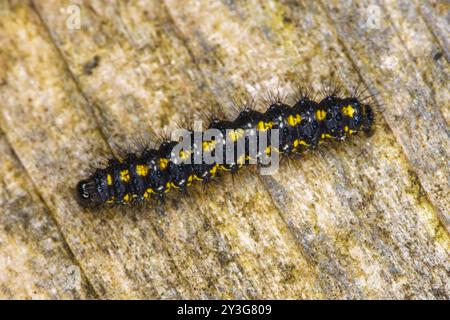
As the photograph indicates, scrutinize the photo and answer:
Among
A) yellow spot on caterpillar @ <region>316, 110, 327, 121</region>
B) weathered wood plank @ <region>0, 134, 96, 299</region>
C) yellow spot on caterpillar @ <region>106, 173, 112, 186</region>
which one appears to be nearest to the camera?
weathered wood plank @ <region>0, 134, 96, 299</region>

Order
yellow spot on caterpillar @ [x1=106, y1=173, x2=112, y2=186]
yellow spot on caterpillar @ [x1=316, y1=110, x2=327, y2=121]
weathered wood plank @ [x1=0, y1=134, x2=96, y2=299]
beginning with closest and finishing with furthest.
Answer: weathered wood plank @ [x1=0, y1=134, x2=96, y2=299] → yellow spot on caterpillar @ [x1=106, y1=173, x2=112, y2=186] → yellow spot on caterpillar @ [x1=316, y1=110, x2=327, y2=121]

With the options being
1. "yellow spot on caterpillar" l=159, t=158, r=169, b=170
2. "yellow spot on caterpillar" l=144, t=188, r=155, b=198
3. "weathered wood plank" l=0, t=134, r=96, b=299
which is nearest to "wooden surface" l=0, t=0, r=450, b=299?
"weathered wood plank" l=0, t=134, r=96, b=299

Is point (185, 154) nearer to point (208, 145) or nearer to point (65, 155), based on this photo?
point (208, 145)

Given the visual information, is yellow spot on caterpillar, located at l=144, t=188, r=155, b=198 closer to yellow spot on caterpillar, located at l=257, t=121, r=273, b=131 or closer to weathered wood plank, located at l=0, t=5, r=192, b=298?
weathered wood plank, located at l=0, t=5, r=192, b=298

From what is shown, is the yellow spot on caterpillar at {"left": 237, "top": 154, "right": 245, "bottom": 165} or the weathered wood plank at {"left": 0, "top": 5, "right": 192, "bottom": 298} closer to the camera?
the weathered wood plank at {"left": 0, "top": 5, "right": 192, "bottom": 298}

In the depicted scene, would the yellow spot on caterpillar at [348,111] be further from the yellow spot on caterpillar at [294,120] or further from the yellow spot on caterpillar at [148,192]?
the yellow spot on caterpillar at [148,192]

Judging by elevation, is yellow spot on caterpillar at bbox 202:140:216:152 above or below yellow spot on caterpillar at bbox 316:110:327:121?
above

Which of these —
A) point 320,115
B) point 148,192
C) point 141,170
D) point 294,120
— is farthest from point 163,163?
point 320,115
